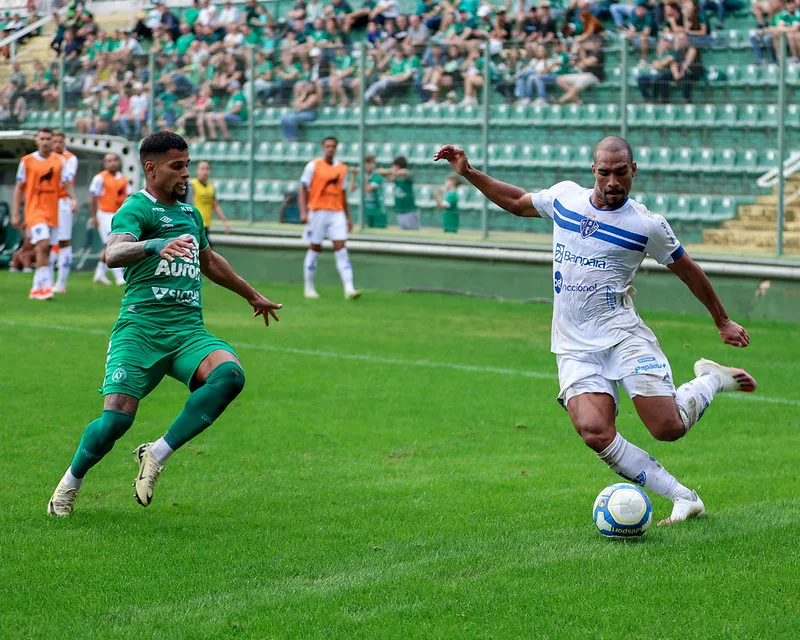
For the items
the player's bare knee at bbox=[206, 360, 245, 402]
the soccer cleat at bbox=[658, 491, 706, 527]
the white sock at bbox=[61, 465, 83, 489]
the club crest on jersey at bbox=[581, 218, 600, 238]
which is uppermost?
the club crest on jersey at bbox=[581, 218, 600, 238]

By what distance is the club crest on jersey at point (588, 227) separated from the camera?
6095mm

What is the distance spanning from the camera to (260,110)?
69.1 feet

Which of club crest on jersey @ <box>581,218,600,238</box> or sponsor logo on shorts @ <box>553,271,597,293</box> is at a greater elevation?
club crest on jersey @ <box>581,218,600,238</box>

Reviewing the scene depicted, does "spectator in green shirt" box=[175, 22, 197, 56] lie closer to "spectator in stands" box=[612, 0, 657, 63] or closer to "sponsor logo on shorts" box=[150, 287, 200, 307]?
"spectator in stands" box=[612, 0, 657, 63]

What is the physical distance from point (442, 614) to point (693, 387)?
2.30 m

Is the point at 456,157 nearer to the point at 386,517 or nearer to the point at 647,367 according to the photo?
the point at 647,367

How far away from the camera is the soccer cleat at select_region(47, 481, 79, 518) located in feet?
20.5

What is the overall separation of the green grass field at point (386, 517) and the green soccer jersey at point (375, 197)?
7745 mm

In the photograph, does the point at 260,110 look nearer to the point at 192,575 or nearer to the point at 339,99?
the point at 339,99

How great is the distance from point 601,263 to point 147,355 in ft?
7.62

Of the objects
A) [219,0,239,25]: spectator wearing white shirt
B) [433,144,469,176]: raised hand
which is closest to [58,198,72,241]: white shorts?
[219,0,239,25]: spectator wearing white shirt

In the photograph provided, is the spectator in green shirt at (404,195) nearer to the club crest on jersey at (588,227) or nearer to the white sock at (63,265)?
the white sock at (63,265)

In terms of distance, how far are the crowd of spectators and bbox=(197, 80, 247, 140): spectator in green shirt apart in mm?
17

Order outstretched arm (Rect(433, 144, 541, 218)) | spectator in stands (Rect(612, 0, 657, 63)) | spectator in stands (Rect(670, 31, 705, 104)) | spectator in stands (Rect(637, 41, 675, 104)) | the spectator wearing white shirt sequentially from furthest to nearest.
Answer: the spectator wearing white shirt
spectator in stands (Rect(612, 0, 657, 63))
spectator in stands (Rect(637, 41, 675, 104))
spectator in stands (Rect(670, 31, 705, 104))
outstretched arm (Rect(433, 144, 541, 218))
